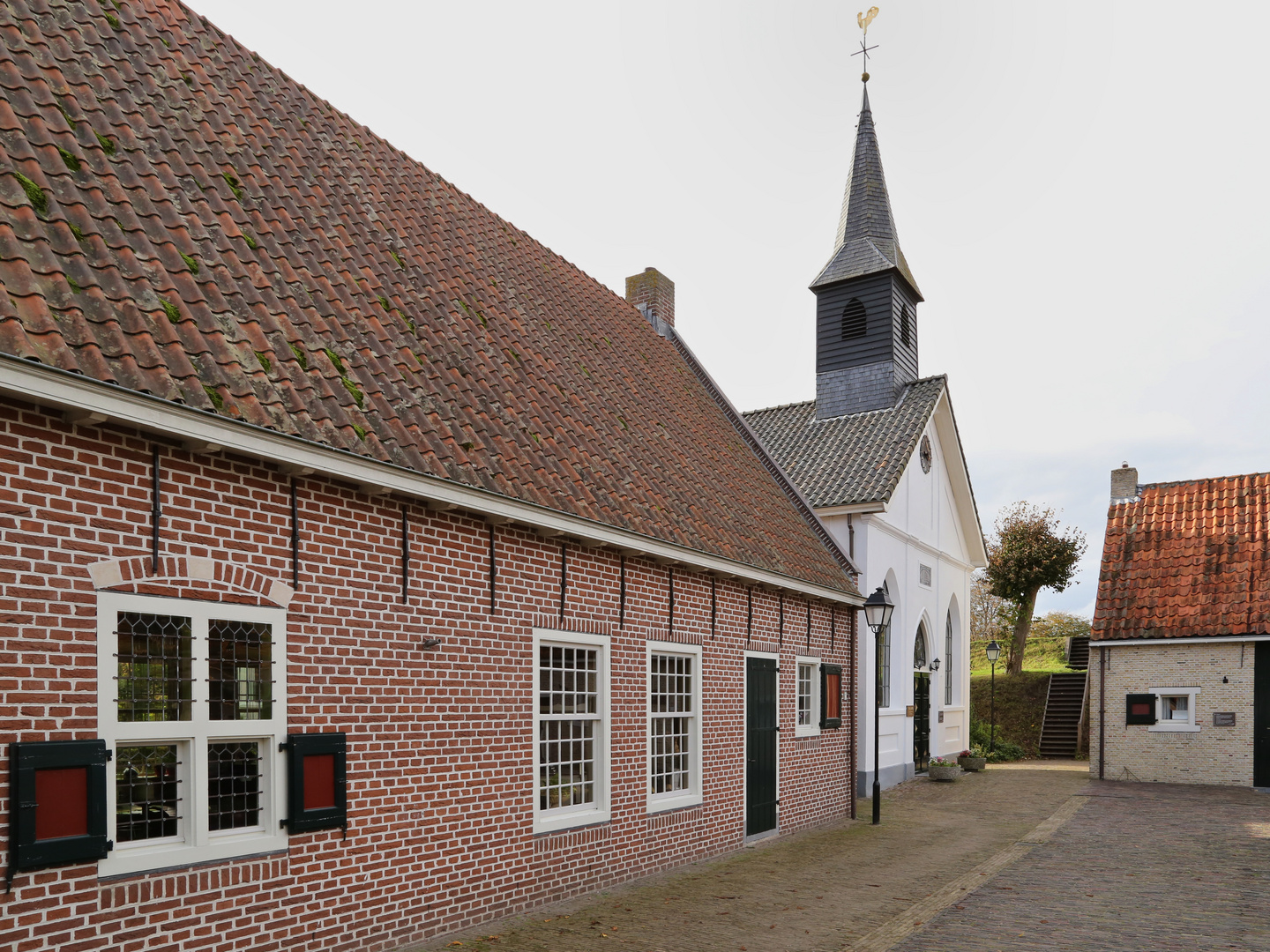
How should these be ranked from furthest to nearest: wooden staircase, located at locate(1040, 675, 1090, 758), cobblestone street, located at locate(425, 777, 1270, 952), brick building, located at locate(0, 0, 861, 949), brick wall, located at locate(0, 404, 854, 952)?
wooden staircase, located at locate(1040, 675, 1090, 758), cobblestone street, located at locate(425, 777, 1270, 952), brick building, located at locate(0, 0, 861, 949), brick wall, located at locate(0, 404, 854, 952)

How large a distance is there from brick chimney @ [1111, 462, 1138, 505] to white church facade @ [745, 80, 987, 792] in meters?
3.32

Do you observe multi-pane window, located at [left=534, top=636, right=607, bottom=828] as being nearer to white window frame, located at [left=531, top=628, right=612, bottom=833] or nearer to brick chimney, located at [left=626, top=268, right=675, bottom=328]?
white window frame, located at [left=531, top=628, right=612, bottom=833]

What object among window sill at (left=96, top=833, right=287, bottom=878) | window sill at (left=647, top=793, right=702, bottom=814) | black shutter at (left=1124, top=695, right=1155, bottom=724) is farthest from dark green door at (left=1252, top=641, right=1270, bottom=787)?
window sill at (left=96, top=833, right=287, bottom=878)

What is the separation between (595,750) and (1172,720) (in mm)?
16172

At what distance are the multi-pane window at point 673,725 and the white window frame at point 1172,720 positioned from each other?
14.0 meters

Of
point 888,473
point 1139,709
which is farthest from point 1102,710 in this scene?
point 888,473

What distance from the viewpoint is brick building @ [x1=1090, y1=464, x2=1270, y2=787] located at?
19328 millimetres

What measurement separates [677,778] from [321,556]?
18.8 ft

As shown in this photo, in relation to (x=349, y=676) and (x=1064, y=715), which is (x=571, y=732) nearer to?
(x=349, y=676)

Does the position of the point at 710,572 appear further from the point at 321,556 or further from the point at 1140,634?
the point at 1140,634

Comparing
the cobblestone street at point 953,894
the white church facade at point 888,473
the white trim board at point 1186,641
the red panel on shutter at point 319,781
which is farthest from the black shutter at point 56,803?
the white trim board at point 1186,641

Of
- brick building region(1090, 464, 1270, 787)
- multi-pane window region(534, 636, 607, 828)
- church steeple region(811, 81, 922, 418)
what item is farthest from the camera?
church steeple region(811, 81, 922, 418)

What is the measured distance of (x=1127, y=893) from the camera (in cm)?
959

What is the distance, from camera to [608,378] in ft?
40.7
